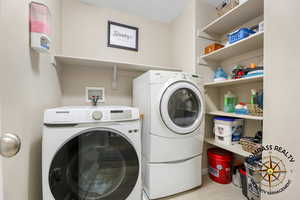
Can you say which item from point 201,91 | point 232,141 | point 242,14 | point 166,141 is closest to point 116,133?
point 166,141

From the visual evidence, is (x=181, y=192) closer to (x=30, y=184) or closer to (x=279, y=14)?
(x=30, y=184)

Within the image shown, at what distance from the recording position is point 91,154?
82 cm

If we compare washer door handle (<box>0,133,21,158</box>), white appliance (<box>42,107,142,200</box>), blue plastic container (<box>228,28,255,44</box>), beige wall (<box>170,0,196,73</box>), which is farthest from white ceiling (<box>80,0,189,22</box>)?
washer door handle (<box>0,133,21,158</box>)

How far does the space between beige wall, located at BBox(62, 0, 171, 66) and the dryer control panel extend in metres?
1.12

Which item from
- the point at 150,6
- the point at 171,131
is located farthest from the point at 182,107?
the point at 150,6

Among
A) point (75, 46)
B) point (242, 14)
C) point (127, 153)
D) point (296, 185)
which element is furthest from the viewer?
point (75, 46)

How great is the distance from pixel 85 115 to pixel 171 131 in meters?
0.75

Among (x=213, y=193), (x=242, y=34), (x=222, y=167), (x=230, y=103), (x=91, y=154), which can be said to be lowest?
(x=213, y=193)

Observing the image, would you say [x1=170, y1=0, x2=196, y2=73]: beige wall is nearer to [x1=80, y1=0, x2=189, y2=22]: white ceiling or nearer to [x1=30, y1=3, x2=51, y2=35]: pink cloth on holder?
[x1=80, y1=0, x2=189, y2=22]: white ceiling

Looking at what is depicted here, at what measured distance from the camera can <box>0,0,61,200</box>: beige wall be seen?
547mm

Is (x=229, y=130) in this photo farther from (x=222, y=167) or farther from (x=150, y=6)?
(x=150, y=6)

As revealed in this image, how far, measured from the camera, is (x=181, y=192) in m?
1.24

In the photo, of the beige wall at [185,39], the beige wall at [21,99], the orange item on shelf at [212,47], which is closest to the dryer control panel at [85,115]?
the beige wall at [21,99]

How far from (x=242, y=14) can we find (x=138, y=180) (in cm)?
186
